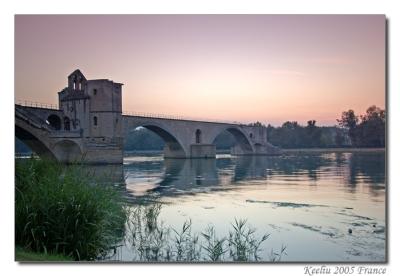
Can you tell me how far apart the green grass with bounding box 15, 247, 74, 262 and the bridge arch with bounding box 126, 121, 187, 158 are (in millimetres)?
18135

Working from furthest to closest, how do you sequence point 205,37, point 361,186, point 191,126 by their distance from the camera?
point 191,126 → point 361,186 → point 205,37

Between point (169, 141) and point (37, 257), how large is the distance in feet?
75.9

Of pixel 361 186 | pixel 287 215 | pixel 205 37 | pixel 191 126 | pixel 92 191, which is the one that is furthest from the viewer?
pixel 191 126

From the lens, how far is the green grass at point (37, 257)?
3965 mm

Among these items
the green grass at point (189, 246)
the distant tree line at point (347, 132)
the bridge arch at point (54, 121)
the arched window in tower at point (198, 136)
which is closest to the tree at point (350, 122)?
the distant tree line at point (347, 132)

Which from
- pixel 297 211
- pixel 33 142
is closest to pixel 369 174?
pixel 297 211

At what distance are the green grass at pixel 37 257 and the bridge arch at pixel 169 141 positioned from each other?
714 inches

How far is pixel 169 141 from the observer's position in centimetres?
2712

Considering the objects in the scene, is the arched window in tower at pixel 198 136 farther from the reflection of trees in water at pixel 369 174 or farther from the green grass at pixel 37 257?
the green grass at pixel 37 257
